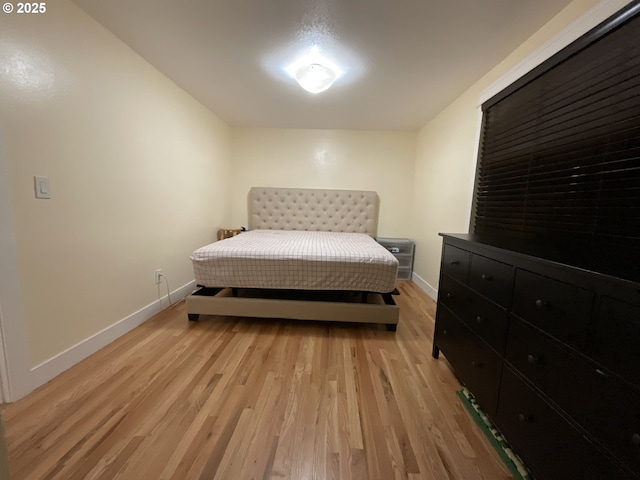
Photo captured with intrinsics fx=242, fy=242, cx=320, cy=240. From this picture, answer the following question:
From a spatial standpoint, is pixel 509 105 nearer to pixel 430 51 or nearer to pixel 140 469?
pixel 430 51

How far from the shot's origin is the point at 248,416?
1.28 m

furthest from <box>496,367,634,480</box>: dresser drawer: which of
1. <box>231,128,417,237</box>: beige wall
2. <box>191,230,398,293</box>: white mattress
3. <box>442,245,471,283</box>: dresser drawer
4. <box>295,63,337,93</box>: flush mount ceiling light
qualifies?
<box>231,128,417,237</box>: beige wall

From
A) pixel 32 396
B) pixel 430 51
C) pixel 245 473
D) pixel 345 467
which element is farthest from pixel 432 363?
pixel 32 396

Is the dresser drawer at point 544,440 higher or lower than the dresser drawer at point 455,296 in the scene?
lower

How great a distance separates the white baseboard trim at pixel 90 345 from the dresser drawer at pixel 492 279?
8.39ft

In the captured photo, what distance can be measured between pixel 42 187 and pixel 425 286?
12.1ft

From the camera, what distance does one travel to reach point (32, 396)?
1351 millimetres

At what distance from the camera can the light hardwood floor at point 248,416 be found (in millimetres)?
1035

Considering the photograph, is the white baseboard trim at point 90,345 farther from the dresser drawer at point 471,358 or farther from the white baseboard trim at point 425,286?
the white baseboard trim at point 425,286

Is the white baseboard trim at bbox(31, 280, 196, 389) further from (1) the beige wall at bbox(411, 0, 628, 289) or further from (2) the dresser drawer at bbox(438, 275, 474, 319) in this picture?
(1) the beige wall at bbox(411, 0, 628, 289)

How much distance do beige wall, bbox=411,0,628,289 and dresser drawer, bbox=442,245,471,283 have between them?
88 cm

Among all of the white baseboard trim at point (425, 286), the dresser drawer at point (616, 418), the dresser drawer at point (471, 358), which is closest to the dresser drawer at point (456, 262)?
the dresser drawer at point (471, 358)

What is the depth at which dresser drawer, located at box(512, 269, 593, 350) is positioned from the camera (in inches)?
30.9

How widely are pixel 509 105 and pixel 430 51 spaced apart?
737 millimetres
